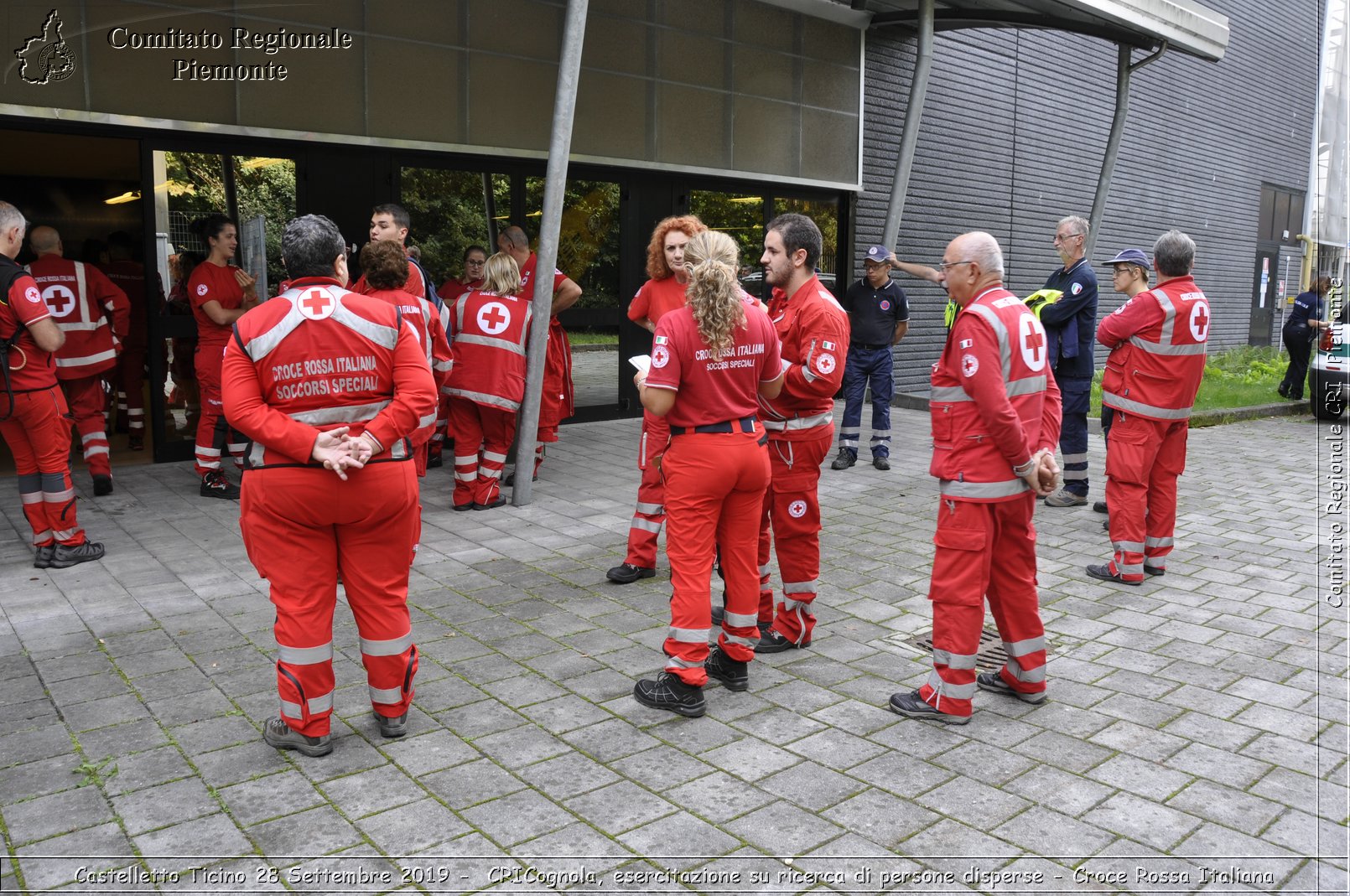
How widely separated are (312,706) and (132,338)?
7479 mm

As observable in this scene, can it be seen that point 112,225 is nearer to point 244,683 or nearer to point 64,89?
point 64,89

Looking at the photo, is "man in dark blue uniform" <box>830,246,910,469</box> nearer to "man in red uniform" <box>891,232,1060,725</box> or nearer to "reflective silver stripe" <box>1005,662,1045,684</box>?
"reflective silver stripe" <box>1005,662,1045,684</box>

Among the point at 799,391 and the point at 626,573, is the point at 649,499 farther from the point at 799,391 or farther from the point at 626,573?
the point at 799,391

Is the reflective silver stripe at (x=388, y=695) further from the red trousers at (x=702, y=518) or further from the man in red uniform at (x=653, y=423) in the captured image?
the man in red uniform at (x=653, y=423)

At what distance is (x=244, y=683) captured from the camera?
4461 mm

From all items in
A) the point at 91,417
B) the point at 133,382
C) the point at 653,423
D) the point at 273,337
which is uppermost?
the point at 273,337

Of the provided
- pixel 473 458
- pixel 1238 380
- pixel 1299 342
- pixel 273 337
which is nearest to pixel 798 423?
pixel 273 337

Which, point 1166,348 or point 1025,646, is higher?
point 1166,348

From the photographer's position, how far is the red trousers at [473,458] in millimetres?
7777

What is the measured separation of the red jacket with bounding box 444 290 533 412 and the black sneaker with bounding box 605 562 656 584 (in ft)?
7.21

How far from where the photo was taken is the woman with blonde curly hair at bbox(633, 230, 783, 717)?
4082 mm

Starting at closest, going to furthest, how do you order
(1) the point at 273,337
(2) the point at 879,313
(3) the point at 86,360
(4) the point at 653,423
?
(1) the point at 273,337 → (4) the point at 653,423 → (3) the point at 86,360 → (2) the point at 879,313

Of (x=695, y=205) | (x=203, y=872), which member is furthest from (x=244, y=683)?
(x=695, y=205)

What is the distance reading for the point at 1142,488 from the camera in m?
6.29
